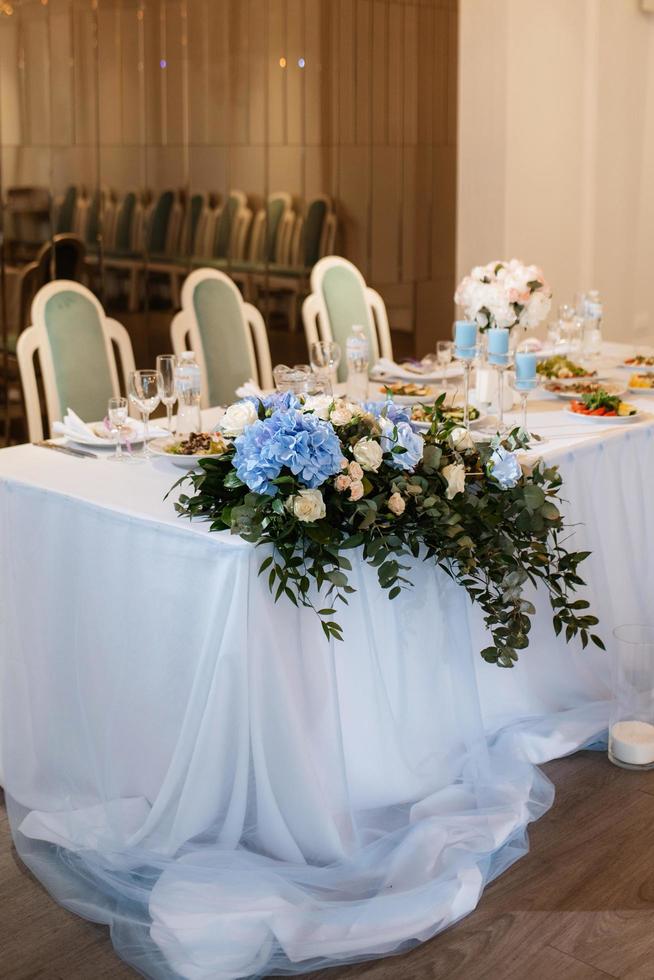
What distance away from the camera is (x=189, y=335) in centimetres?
461

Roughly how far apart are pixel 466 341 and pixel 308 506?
1243 millimetres

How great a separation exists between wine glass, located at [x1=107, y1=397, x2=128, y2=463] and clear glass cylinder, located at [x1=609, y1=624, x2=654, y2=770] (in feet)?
4.22

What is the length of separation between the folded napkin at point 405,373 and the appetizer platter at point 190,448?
1.19 m

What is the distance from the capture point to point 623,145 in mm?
7316

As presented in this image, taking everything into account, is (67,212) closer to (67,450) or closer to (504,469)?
(67,450)

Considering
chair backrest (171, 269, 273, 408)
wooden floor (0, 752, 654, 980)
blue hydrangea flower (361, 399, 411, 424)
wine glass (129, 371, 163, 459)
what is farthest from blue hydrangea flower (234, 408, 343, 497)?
chair backrest (171, 269, 273, 408)

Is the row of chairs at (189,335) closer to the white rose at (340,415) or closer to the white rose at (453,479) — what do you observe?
the white rose at (340,415)

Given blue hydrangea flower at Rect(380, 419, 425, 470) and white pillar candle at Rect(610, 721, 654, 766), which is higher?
blue hydrangea flower at Rect(380, 419, 425, 470)

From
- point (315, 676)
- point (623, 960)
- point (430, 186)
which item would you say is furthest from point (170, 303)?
point (623, 960)

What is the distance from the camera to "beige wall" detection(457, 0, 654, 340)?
262 inches

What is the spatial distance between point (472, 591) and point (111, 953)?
1.00 metres

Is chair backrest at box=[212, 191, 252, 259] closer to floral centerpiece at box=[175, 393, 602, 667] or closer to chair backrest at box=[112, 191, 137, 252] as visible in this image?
chair backrest at box=[112, 191, 137, 252]

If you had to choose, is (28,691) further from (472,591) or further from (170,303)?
(170,303)

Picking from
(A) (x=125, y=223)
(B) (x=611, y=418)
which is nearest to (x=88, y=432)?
(B) (x=611, y=418)
